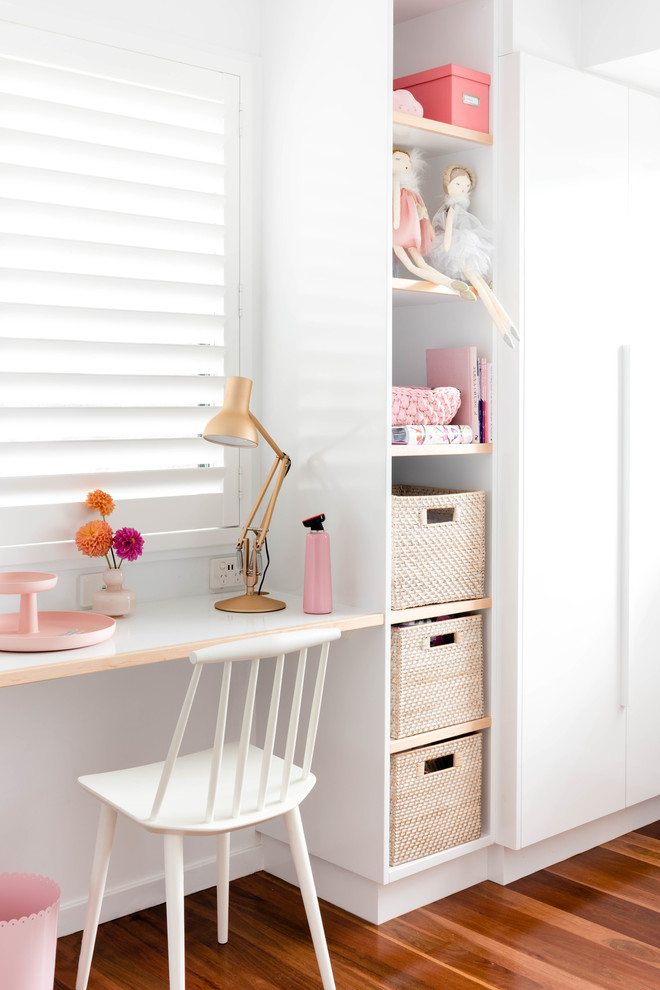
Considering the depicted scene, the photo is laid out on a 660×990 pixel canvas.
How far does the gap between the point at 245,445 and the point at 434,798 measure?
100cm

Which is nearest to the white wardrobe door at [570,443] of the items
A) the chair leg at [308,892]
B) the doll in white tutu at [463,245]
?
the doll in white tutu at [463,245]

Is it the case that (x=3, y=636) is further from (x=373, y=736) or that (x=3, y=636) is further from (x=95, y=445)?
(x=373, y=736)

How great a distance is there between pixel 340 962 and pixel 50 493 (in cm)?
126

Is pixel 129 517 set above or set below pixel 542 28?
below

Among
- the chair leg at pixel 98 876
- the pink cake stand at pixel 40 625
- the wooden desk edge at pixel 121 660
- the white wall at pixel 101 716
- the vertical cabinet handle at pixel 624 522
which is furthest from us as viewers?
the vertical cabinet handle at pixel 624 522

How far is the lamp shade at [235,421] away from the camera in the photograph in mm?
2385

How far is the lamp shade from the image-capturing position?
2385mm

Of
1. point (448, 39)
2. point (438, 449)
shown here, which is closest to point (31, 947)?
point (438, 449)

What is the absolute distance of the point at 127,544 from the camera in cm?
242

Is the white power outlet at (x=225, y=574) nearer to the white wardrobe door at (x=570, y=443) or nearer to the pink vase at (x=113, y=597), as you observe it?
the pink vase at (x=113, y=597)

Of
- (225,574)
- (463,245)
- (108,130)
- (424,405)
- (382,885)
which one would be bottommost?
(382,885)

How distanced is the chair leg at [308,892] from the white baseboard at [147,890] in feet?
2.10

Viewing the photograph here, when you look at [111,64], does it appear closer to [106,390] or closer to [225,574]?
[106,390]

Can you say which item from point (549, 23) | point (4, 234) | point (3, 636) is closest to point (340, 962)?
point (3, 636)
